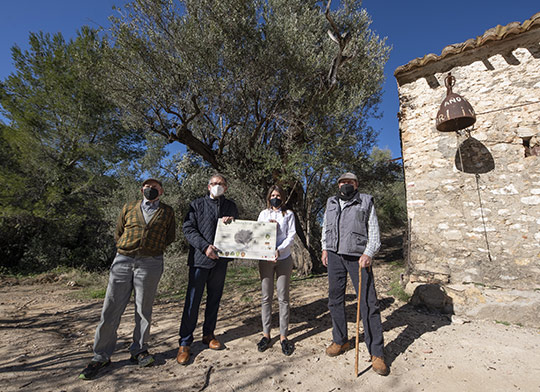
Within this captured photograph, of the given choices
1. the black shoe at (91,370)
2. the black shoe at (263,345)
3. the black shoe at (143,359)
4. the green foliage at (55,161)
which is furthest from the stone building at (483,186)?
the green foliage at (55,161)

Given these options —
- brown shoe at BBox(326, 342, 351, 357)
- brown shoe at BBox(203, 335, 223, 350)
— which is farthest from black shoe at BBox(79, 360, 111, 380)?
brown shoe at BBox(326, 342, 351, 357)

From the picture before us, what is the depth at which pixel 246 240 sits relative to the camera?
290cm

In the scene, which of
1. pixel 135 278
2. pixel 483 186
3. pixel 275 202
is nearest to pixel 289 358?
pixel 275 202

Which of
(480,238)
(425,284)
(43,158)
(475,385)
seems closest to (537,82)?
(480,238)

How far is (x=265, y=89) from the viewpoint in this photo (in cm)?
704

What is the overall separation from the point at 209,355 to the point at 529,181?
5.09 m

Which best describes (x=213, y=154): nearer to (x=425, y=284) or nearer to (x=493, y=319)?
(x=425, y=284)

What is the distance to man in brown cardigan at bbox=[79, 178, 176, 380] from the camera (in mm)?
2521

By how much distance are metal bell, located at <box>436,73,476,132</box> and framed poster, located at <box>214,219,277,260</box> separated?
3.32 meters

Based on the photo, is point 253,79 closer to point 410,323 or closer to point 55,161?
point 410,323

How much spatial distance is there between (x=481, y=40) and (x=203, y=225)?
17.3 ft

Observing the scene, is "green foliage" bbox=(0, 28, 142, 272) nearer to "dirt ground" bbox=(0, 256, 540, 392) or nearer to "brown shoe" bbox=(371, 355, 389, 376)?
"dirt ground" bbox=(0, 256, 540, 392)

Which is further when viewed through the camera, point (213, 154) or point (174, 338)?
point (213, 154)

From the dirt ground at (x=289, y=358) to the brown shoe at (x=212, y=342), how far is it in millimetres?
74
